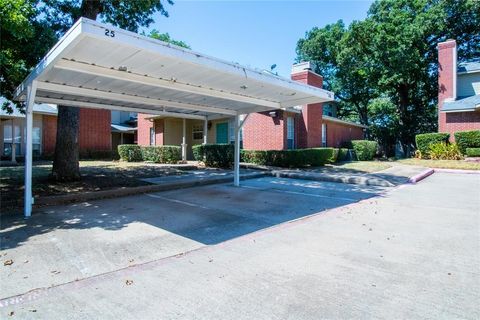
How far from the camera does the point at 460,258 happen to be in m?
4.32

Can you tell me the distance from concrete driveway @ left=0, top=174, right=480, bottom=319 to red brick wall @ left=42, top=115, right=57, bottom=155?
17387 mm

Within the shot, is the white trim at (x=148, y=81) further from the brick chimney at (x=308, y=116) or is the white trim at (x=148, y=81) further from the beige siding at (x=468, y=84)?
the beige siding at (x=468, y=84)

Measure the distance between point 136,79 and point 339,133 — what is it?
21997mm

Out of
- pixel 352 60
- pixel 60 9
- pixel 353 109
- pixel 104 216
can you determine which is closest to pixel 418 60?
pixel 352 60

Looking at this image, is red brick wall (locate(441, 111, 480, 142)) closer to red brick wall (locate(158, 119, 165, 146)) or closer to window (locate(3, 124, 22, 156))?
red brick wall (locate(158, 119, 165, 146))

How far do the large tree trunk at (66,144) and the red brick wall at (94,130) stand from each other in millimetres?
14365

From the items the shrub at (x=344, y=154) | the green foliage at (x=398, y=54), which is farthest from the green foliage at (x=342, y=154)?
the green foliage at (x=398, y=54)

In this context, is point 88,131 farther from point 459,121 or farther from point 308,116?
point 459,121

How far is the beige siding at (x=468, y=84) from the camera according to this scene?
2458 centimetres

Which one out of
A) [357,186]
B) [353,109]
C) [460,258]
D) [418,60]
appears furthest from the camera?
[353,109]

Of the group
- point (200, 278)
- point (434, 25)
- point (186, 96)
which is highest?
point (434, 25)

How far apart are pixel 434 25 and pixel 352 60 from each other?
7.14 meters

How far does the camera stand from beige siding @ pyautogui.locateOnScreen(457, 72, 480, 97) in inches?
968

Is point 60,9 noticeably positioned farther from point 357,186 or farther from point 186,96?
point 357,186
